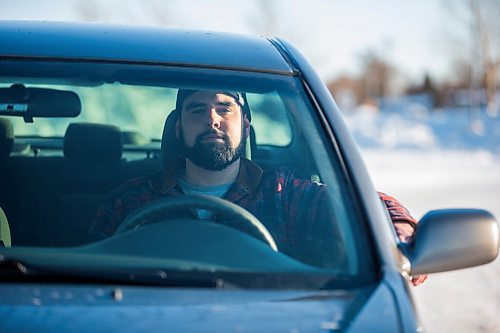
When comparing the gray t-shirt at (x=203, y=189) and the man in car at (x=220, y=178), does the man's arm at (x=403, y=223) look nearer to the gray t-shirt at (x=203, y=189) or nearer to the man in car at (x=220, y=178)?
the man in car at (x=220, y=178)

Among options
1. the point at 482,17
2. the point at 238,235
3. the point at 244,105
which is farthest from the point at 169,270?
the point at 482,17

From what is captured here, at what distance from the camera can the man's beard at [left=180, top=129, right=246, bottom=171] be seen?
2.49m

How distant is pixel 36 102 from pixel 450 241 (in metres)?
1.55

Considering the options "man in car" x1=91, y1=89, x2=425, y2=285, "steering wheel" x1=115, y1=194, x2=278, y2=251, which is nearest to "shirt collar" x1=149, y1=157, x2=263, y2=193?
"man in car" x1=91, y1=89, x2=425, y2=285

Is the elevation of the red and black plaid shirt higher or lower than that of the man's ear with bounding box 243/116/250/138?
lower

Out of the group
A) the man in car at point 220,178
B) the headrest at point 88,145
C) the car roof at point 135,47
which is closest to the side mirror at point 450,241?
the man in car at point 220,178

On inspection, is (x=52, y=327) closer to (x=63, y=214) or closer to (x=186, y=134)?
(x=63, y=214)

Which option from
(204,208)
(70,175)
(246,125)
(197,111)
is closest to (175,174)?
(197,111)

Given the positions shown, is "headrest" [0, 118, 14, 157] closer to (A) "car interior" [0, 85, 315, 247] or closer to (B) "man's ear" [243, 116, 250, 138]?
(A) "car interior" [0, 85, 315, 247]

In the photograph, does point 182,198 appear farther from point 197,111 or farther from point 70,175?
point 70,175

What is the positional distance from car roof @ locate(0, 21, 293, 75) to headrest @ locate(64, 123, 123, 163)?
504 mm

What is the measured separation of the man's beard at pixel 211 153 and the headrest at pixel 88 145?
0.47 metres

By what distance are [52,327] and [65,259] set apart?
0.28 meters

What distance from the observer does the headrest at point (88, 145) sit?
2807 mm
